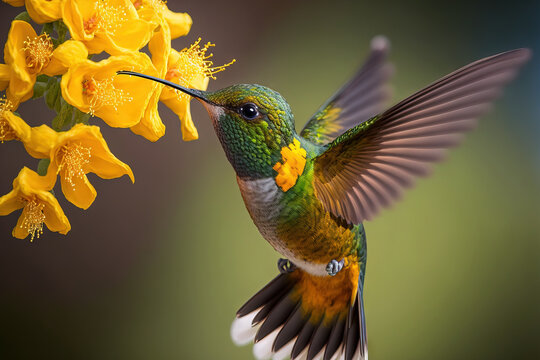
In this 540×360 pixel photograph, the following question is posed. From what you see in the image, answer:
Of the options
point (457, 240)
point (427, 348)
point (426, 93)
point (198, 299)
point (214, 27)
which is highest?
point (214, 27)

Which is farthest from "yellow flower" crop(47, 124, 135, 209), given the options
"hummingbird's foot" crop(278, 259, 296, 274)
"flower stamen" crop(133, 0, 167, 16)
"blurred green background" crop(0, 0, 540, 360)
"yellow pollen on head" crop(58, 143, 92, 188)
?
"blurred green background" crop(0, 0, 540, 360)

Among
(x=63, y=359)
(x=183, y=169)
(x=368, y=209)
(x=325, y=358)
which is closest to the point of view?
(x=368, y=209)

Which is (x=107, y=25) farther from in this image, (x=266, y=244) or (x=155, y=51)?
(x=266, y=244)

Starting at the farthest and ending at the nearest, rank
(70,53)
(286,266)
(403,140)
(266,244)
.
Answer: (266,244) < (286,266) < (403,140) < (70,53)

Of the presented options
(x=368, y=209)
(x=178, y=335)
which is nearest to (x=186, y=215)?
(x=178, y=335)

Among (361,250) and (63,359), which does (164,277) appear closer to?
(63,359)

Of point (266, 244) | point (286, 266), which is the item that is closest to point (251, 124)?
point (286, 266)
